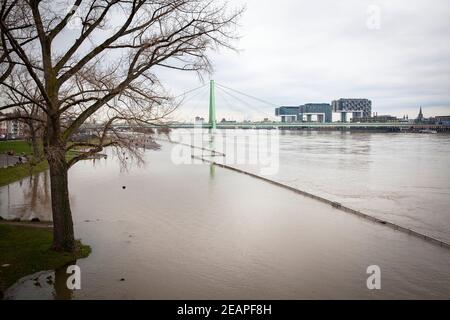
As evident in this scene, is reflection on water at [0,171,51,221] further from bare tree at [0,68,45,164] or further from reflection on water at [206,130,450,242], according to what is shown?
reflection on water at [206,130,450,242]

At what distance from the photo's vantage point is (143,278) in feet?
39.1

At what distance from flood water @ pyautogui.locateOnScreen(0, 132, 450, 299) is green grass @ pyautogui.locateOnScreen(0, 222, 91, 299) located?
0.36 metres

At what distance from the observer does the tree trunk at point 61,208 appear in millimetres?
12136

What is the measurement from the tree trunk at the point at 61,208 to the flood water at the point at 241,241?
103 cm

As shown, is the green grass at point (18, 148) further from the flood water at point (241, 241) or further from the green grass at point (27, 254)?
the green grass at point (27, 254)

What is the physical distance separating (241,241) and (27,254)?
25.7 ft

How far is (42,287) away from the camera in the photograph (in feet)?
35.7

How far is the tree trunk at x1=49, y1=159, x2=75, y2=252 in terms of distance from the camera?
12136mm

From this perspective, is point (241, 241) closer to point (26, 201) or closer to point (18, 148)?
point (26, 201)

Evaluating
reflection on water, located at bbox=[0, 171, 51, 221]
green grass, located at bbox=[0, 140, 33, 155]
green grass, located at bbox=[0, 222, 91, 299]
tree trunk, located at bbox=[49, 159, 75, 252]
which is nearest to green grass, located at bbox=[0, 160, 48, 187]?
reflection on water, located at bbox=[0, 171, 51, 221]
